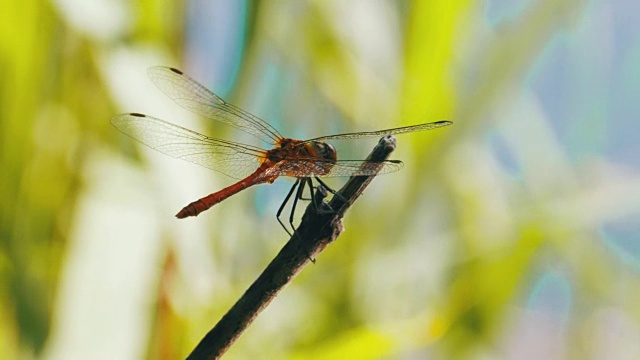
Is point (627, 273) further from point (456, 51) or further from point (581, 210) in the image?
point (456, 51)

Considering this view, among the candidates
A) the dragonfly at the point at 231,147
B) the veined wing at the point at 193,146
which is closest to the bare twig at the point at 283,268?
the dragonfly at the point at 231,147

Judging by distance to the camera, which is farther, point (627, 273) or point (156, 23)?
point (627, 273)

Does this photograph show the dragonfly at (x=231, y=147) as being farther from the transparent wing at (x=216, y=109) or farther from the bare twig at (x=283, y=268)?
the bare twig at (x=283, y=268)

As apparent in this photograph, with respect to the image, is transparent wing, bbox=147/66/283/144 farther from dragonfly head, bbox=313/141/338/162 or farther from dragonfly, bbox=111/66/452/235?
dragonfly head, bbox=313/141/338/162

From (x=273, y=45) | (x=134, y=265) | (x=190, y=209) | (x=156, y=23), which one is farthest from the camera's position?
(x=273, y=45)

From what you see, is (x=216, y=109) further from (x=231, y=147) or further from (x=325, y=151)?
(x=325, y=151)

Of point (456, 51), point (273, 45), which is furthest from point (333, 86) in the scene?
point (456, 51)

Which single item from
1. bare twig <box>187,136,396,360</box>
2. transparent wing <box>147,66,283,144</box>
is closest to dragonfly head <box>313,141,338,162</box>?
transparent wing <box>147,66,283,144</box>
